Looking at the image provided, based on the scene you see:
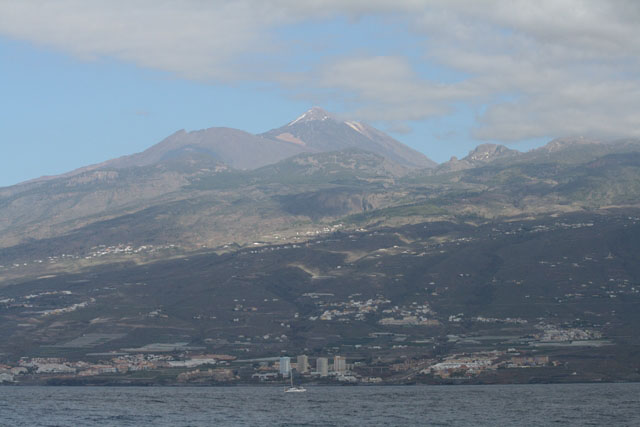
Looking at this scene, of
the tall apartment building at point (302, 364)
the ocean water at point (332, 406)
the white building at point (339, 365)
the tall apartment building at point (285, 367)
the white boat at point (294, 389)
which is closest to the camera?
the ocean water at point (332, 406)

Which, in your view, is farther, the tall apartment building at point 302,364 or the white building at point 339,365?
the tall apartment building at point 302,364

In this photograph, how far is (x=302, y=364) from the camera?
181125mm

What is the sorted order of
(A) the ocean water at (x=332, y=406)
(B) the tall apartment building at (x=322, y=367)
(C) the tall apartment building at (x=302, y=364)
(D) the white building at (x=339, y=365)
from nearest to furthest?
(A) the ocean water at (x=332, y=406), (B) the tall apartment building at (x=322, y=367), (D) the white building at (x=339, y=365), (C) the tall apartment building at (x=302, y=364)

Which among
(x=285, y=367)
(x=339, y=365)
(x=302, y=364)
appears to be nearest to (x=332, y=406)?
(x=285, y=367)

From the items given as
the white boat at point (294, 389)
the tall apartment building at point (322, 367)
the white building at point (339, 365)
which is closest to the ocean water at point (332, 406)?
the white boat at point (294, 389)

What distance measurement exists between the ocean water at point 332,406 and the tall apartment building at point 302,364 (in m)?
9.25

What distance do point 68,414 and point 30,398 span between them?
30.9 meters

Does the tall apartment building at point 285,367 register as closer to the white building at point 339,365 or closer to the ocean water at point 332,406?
the ocean water at point 332,406

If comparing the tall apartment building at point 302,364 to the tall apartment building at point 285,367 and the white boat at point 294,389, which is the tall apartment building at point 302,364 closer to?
the tall apartment building at point 285,367

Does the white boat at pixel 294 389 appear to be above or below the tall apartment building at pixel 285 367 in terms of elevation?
below

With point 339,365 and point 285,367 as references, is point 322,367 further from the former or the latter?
point 285,367

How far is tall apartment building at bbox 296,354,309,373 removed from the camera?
179 metres

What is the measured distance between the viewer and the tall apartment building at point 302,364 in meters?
179

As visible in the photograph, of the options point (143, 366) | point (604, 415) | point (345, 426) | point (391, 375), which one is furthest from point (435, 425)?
point (143, 366)
